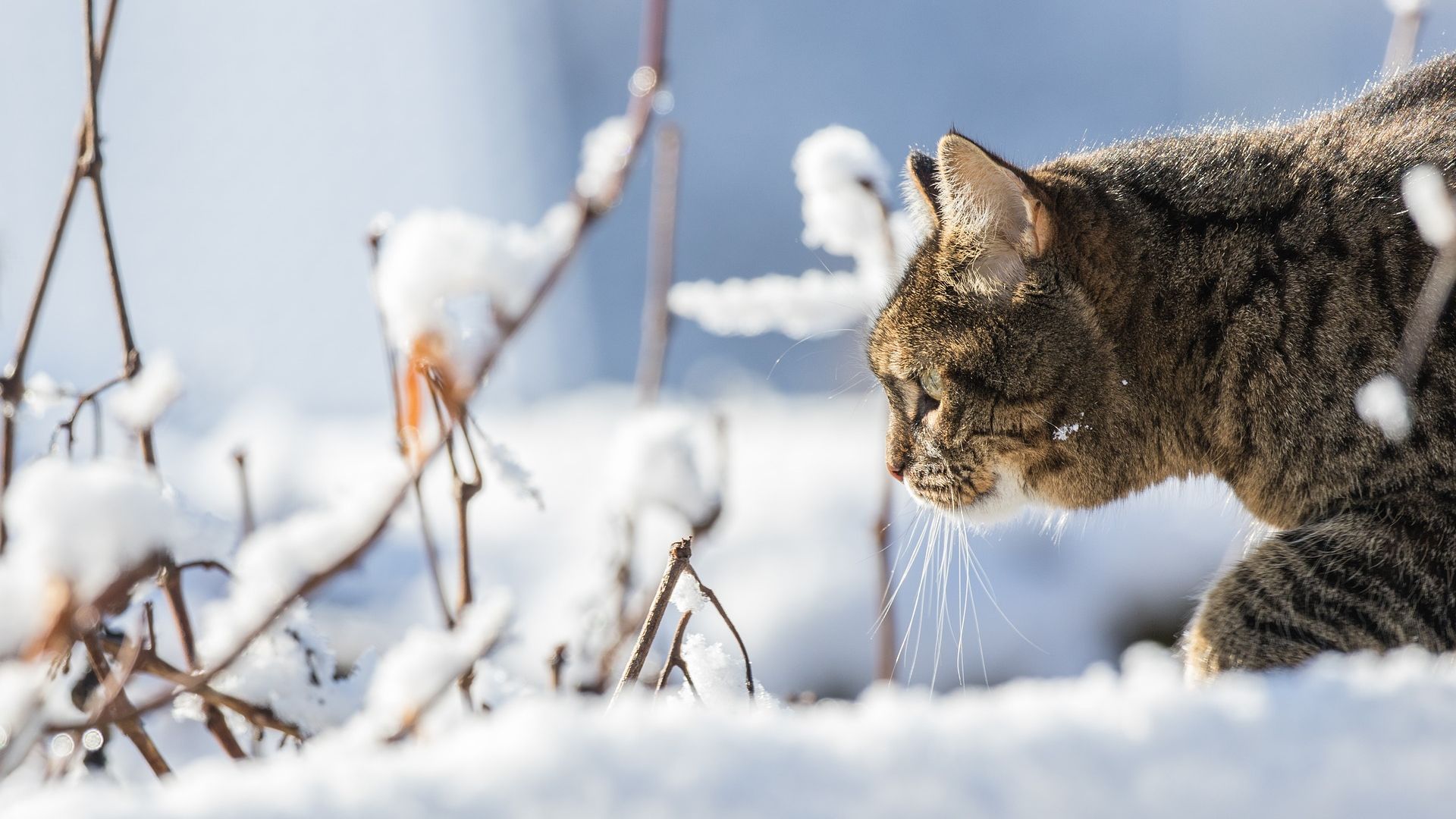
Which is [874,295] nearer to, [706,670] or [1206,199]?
[1206,199]

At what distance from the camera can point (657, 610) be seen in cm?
69

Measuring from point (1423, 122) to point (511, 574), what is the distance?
192 centimetres

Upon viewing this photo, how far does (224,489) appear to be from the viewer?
9.39 feet

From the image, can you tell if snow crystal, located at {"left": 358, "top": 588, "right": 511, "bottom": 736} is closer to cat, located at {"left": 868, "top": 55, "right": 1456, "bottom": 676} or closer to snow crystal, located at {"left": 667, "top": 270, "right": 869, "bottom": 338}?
snow crystal, located at {"left": 667, "top": 270, "right": 869, "bottom": 338}

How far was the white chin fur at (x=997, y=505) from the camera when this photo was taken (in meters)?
1.38

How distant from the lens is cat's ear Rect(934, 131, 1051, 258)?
48.8 inches

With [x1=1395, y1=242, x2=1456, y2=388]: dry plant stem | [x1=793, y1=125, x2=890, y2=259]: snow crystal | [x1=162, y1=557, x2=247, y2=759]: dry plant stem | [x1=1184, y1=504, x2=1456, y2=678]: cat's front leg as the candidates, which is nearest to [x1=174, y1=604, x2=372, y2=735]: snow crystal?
[x1=162, y1=557, x2=247, y2=759]: dry plant stem

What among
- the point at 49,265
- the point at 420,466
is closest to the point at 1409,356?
the point at 420,466

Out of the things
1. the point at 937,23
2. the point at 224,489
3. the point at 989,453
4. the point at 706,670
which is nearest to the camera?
the point at 706,670

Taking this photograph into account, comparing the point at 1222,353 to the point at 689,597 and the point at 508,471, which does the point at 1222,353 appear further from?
the point at 508,471

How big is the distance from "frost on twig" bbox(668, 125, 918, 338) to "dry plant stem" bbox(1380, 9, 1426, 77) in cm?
77

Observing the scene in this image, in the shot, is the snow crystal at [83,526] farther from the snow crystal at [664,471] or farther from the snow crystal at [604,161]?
the snow crystal at [664,471]

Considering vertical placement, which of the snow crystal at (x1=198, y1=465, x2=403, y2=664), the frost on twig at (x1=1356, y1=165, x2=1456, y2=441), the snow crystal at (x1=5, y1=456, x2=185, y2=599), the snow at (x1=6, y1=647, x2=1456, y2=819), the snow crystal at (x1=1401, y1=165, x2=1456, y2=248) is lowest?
the snow at (x1=6, y1=647, x2=1456, y2=819)

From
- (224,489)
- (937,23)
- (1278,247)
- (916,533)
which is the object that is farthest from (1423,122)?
(937,23)
